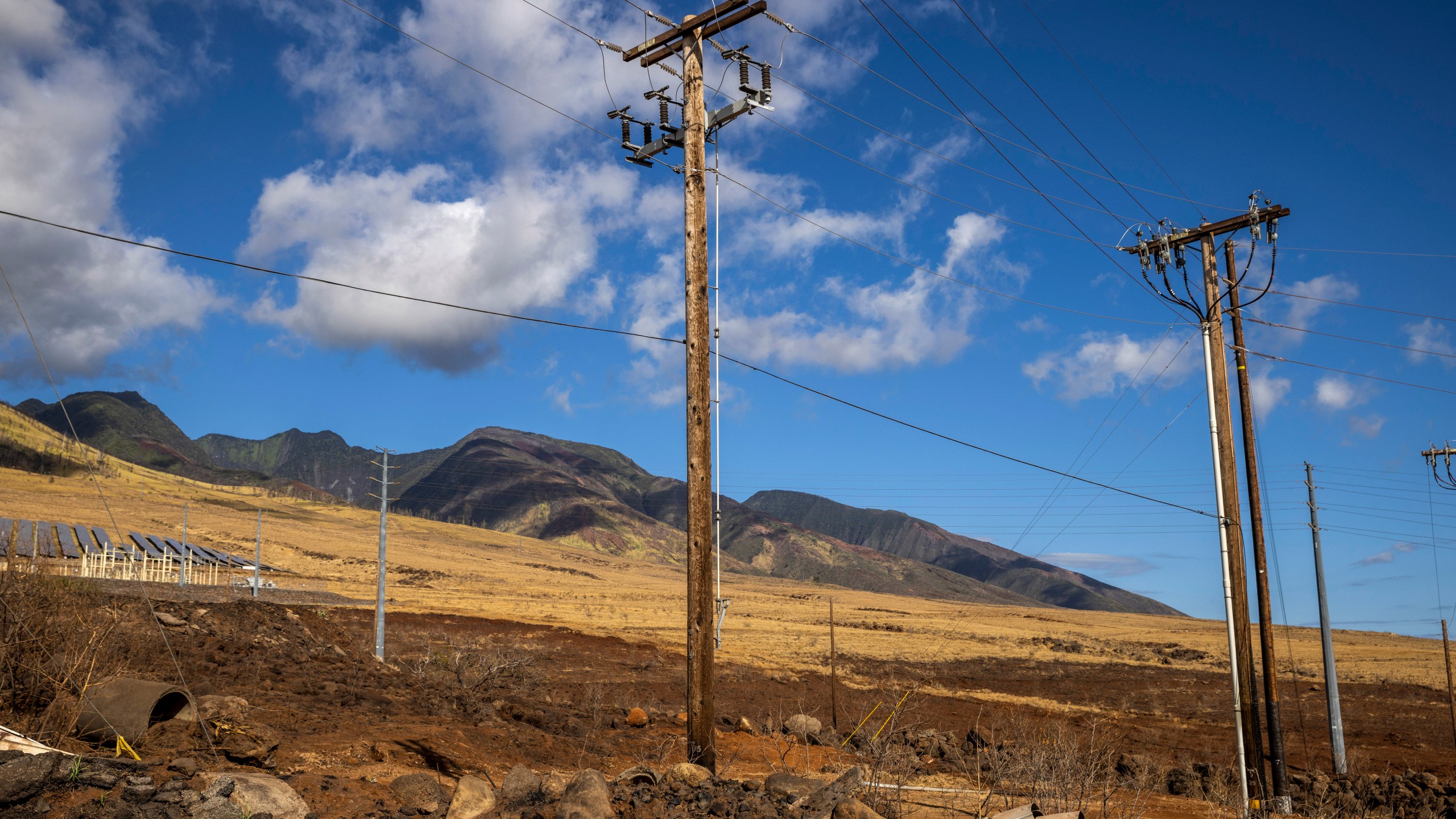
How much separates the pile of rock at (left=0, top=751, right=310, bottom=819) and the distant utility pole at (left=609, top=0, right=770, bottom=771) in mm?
5046

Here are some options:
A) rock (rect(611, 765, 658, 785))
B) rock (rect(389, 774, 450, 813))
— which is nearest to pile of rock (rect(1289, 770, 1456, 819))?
rock (rect(611, 765, 658, 785))

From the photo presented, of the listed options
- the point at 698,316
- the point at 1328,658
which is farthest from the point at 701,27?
the point at 1328,658

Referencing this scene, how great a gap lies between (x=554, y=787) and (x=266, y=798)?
3185 millimetres

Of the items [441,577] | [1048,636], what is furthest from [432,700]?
[441,577]

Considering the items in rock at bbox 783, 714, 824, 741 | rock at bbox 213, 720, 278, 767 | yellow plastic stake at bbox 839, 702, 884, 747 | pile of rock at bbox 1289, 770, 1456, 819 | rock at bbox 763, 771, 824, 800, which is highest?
rock at bbox 213, 720, 278, 767

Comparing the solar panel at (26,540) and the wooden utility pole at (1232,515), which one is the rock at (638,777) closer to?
the wooden utility pole at (1232,515)

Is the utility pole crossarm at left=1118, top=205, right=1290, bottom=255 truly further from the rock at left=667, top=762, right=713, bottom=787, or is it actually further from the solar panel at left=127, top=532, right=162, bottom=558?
the solar panel at left=127, top=532, right=162, bottom=558

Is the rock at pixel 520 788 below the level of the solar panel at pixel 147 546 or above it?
below

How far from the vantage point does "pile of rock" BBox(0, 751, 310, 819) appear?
7.86 m

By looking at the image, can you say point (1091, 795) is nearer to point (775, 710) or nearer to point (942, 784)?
point (942, 784)

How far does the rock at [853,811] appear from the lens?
32.2 ft

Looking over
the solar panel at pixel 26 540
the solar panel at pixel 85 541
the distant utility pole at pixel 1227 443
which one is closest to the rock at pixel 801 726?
the distant utility pole at pixel 1227 443

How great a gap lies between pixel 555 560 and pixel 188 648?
127 m

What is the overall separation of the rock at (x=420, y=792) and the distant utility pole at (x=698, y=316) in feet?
10.6
